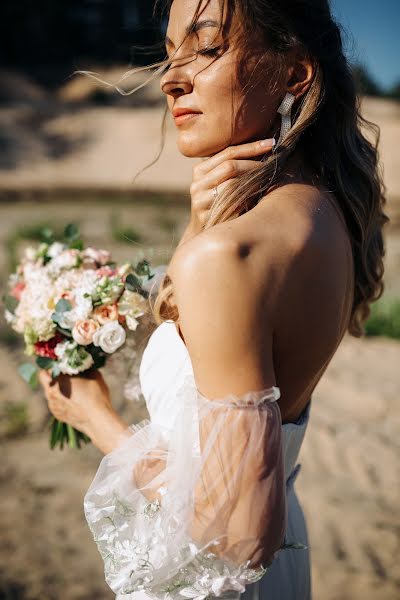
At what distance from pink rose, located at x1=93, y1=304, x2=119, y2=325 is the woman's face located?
63 centimetres

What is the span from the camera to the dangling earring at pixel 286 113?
4.69 ft

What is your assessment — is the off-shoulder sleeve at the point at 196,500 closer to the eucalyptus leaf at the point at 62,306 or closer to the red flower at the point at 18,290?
the eucalyptus leaf at the point at 62,306

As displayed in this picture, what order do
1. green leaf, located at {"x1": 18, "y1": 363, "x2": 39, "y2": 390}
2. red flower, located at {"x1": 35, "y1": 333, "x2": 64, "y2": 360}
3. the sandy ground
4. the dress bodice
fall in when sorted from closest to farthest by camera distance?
the dress bodice, red flower, located at {"x1": 35, "y1": 333, "x2": 64, "y2": 360}, green leaf, located at {"x1": 18, "y1": 363, "x2": 39, "y2": 390}, the sandy ground

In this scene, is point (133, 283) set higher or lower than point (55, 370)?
higher

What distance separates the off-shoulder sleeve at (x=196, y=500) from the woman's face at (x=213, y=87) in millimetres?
624

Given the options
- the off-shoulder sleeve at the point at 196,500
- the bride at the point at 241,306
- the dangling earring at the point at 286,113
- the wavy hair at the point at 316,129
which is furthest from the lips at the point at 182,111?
the off-shoulder sleeve at the point at 196,500

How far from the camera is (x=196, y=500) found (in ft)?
3.94

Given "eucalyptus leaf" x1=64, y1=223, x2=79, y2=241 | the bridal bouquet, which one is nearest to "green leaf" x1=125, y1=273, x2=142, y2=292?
the bridal bouquet

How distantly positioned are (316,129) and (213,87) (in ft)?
1.08

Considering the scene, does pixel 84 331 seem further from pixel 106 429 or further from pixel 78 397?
pixel 106 429

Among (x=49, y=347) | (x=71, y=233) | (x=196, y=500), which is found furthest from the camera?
(x=71, y=233)

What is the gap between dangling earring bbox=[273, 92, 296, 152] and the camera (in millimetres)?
1430

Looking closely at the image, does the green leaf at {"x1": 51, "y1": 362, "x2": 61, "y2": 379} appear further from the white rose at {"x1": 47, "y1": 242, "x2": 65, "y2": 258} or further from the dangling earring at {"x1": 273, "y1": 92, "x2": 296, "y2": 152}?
the dangling earring at {"x1": 273, "y1": 92, "x2": 296, "y2": 152}

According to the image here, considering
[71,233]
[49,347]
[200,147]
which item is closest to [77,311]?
[49,347]
